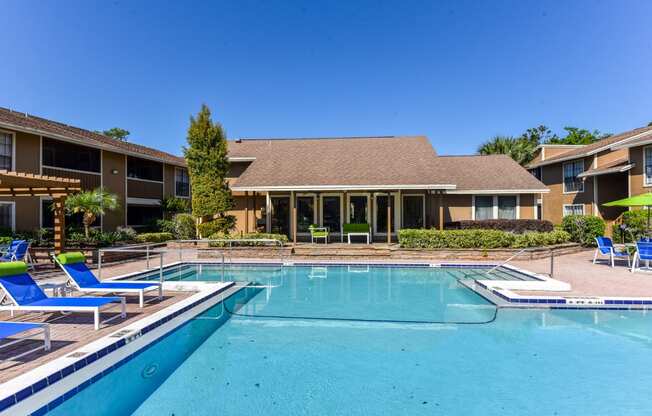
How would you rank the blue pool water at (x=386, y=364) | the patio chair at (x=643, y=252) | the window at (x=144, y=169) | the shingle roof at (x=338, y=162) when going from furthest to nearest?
the window at (x=144, y=169), the shingle roof at (x=338, y=162), the patio chair at (x=643, y=252), the blue pool water at (x=386, y=364)

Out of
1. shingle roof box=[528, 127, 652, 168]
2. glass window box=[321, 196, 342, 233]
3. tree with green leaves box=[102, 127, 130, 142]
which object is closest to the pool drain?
glass window box=[321, 196, 342, 233]

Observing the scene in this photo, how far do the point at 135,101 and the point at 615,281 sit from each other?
30.4 m

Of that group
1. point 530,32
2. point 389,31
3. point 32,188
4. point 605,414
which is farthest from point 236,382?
point 530,32

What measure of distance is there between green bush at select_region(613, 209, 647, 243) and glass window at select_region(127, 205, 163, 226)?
28.3 m

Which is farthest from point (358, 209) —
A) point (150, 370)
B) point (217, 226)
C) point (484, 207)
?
point (150, 370)

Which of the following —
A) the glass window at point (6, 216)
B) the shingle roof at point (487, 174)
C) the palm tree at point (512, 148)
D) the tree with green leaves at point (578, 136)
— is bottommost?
the glass window at point (6, 216)

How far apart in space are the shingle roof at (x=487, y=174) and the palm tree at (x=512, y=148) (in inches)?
466

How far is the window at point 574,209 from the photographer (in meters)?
26.0

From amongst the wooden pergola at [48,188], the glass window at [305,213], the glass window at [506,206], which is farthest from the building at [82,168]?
the glass window at [506,206]

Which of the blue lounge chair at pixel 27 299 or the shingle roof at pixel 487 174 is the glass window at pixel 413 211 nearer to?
the shingle roof at pixel 487 174

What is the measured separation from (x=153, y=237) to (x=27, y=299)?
1687 centimetres

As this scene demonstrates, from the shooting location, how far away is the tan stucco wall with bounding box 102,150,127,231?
22578 millimetres

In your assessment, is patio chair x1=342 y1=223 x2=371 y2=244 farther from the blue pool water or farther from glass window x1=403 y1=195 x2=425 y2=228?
the blue pool water

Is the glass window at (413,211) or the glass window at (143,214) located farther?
the glass window at (143,214)
